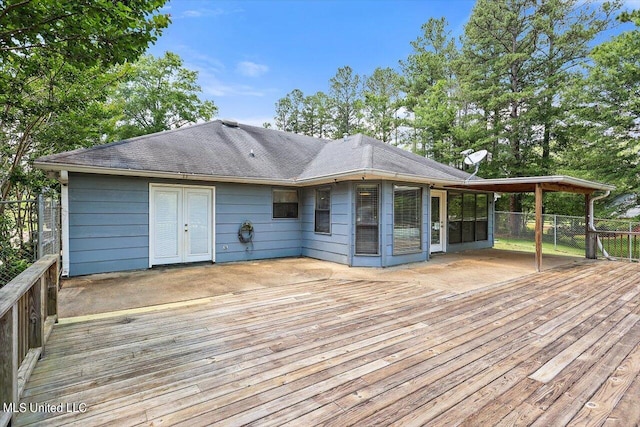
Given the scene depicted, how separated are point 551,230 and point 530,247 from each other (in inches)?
35.3

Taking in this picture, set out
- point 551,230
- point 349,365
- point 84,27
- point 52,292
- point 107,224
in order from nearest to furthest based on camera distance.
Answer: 1. point 349,365
2. point 52,292
3. point 84,27
4. point 107,224
5. point 551,230

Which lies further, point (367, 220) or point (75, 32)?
point (367, 220)

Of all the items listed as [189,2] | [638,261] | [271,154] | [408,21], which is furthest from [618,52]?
[189,2]

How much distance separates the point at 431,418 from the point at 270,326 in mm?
1961

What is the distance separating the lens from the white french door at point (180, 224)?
647 centimetres

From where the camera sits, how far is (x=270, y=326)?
3375 mm

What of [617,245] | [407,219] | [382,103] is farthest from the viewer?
[382,103]

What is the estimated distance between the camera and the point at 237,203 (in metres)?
7.45

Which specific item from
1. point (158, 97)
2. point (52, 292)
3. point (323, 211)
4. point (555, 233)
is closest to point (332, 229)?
point (323, 211)

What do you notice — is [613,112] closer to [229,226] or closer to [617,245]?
[617,245]

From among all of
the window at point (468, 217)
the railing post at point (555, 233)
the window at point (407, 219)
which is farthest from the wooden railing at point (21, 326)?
the railing post at point (555, 233)

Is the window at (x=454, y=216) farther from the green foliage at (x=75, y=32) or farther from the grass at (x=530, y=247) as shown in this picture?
the green foliage at (x=75, y=32)

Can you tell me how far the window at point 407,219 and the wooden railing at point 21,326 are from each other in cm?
602

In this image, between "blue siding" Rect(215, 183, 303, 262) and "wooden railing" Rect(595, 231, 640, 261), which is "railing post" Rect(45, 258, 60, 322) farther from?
"wooden railing" Rect(595, 231, 640, 261)
